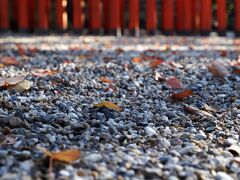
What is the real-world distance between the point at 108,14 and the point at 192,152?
5.29 m

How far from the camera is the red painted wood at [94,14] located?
261 inches

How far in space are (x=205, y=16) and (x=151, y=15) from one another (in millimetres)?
688

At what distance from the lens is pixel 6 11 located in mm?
6680

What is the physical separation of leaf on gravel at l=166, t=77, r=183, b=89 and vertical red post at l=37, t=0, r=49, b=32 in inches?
160

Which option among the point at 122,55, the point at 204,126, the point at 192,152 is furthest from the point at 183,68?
the point at 192,152

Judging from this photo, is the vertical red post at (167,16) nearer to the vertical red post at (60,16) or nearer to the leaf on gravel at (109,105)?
the vertical red post at (60,16)

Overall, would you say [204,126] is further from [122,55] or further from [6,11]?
[6,11]

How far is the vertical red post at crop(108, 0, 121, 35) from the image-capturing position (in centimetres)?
663

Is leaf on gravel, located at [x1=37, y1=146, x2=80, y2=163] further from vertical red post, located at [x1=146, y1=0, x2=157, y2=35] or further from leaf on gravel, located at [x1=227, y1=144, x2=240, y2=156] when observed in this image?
vertical red post, located at [x1=146, y1=0, x2=157, y2=35]

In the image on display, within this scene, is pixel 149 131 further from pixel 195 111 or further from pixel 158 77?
pixel 158 77

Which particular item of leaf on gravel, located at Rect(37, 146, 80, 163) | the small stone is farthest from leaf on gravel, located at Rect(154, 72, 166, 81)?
leaf on gravel, located at Rect(37, 146, 80, 163)

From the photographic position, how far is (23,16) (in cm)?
678

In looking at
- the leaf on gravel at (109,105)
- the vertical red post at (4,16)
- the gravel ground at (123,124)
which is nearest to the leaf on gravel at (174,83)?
the gravel ground at (123,124)

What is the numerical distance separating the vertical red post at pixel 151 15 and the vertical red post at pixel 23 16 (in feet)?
5.11
